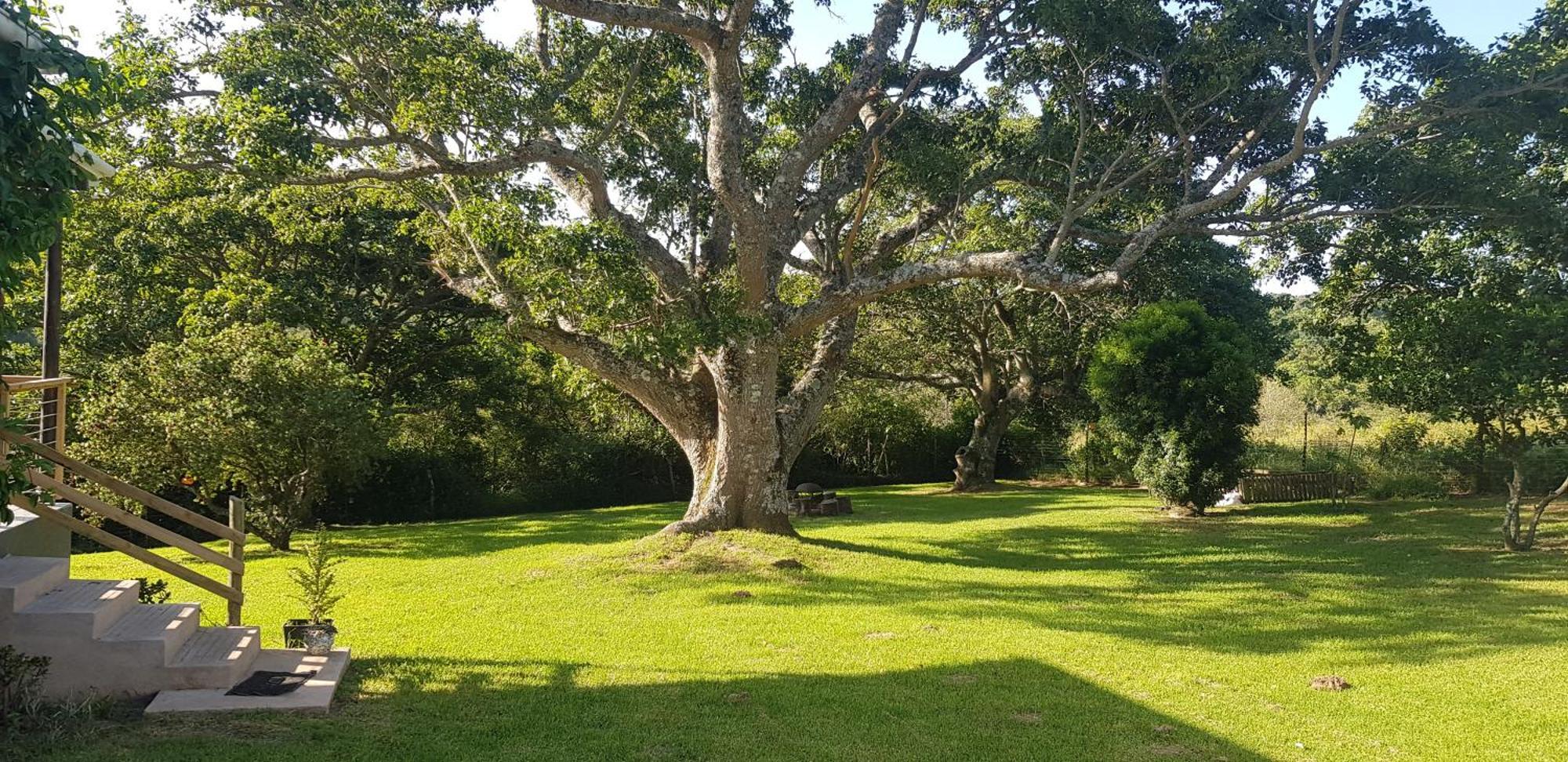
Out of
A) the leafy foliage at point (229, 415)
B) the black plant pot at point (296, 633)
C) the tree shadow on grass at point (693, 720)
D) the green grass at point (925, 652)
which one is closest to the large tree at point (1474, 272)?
the green grass at point (925, 652)

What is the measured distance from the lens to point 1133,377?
54.5 feet

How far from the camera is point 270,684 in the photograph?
18.8 feet

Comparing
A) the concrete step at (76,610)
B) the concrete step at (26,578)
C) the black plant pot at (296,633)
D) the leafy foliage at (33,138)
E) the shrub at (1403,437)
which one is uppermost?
the leafy foliage at (33,138)

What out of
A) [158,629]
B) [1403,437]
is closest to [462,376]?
[158,629]

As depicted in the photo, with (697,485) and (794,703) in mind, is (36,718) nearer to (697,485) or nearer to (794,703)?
(794,703)

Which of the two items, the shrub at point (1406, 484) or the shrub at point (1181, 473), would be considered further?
the shrub at point (1406, 484)

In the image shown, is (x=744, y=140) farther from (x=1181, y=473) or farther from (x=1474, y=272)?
(x=1474, y=272)

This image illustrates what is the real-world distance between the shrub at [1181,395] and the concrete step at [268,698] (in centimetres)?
1388

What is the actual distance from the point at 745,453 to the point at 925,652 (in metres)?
5.40

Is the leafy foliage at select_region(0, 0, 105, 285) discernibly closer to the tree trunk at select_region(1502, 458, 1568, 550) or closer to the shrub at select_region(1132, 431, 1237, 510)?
the tree trunk at select_region(1502, 458, 1568, 550)

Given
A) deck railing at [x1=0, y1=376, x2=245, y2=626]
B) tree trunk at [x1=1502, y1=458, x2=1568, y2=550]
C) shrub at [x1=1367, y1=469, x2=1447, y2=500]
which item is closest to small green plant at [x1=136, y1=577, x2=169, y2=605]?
deck railing at [x1=0, y1=376, x2=245, y2=626]

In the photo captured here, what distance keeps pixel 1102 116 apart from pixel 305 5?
9.83 metres

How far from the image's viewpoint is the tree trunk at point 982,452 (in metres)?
25.2

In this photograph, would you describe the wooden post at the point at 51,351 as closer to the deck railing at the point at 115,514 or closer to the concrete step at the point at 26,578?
the deck railing at the point at 115,514
